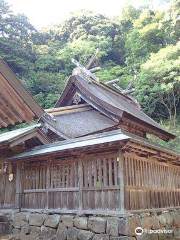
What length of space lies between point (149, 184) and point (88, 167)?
87.6 inches

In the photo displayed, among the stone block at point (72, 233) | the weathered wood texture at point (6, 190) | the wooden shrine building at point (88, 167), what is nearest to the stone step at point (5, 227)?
the wooden shrine building at point (88, 167)

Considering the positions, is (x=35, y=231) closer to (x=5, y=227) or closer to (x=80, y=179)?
(x=5, y=227)

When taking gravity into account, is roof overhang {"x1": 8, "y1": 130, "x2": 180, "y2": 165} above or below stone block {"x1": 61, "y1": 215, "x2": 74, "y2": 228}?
above

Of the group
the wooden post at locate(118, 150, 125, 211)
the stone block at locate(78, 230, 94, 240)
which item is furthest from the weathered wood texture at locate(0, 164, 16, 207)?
the wooden post at locate(118, 150, 125, 211)

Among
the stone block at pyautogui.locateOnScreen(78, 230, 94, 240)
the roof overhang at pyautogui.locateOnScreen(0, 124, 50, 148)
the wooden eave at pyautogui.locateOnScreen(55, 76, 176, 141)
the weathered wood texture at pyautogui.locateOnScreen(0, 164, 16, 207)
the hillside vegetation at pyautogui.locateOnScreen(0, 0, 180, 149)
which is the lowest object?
the stone block at pyautogui.locateOnScreen(78, 230, 94, 240)

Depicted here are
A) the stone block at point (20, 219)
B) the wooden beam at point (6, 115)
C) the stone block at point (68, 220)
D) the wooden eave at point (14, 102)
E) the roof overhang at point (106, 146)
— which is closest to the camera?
Result: the wooden eave at point (14, 102)

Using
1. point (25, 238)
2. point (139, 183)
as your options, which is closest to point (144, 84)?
point (139, 183)

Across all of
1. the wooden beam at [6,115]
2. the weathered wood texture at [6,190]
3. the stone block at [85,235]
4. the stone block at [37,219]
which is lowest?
the stone block at [85,235]

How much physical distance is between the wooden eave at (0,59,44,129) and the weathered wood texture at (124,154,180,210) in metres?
3.94

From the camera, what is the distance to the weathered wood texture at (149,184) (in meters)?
7.55

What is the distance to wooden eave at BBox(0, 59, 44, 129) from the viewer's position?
149 inches

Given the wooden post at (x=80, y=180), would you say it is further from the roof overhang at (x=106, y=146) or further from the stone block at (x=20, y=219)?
the stone block at (x=20, y=219)

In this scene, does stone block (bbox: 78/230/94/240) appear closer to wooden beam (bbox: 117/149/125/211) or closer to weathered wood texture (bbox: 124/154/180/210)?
wooden beam (bbox: 117/149/125/211)

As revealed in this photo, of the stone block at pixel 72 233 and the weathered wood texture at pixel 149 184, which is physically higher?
the weathered wood texture at pixel 149 184
